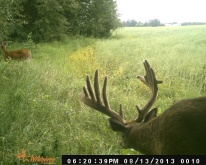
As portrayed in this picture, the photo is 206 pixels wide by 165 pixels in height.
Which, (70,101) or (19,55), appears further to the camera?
(19,55)

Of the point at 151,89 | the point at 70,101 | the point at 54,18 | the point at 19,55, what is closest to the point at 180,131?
the point at 151,89

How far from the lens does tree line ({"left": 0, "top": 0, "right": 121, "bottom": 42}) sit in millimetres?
12848

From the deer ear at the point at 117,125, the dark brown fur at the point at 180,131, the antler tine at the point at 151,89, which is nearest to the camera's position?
the dark brown fur at the point at 180,131

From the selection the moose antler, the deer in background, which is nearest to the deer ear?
the moose antler

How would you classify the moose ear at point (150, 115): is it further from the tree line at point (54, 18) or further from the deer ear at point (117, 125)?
the tree line at point (54, 18)

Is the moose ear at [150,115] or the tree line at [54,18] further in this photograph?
the tree line at [54,18]

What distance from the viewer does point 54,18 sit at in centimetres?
1423

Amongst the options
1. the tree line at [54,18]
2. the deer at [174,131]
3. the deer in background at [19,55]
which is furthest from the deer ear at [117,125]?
the tree line at [54,18]

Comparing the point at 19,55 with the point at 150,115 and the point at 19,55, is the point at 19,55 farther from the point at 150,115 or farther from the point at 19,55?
the point at 150,115

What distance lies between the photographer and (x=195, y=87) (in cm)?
539

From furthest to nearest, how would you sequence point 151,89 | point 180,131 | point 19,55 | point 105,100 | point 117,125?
point 19,55 < point 151,89 < point 105,100 < point 117,125 < point 180,131

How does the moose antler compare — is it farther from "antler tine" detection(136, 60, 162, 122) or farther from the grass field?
the grass field

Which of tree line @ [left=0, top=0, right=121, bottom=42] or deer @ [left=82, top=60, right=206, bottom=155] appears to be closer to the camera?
deer @ [left=82, top=60, right=206, bottom=155]

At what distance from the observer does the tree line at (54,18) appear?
12.8m
